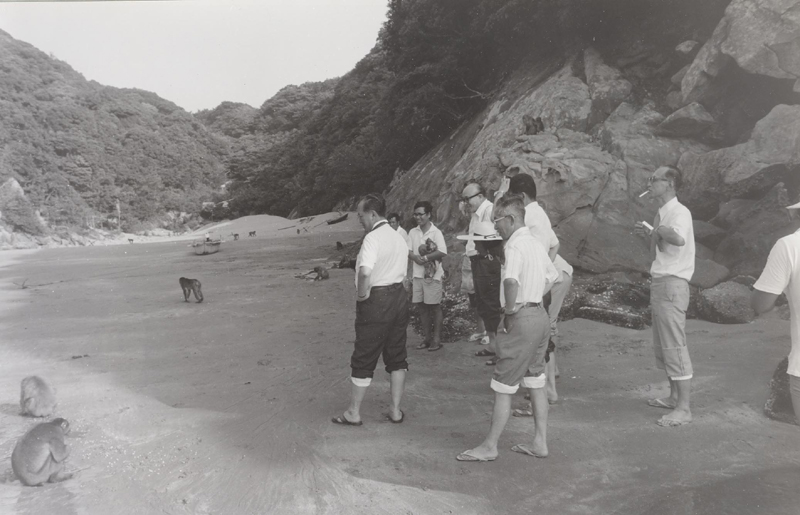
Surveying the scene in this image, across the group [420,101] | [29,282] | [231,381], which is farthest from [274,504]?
[420,101]

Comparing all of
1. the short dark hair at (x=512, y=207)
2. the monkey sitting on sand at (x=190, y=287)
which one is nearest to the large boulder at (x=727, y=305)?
the short dark hair at (x=512, y=207)

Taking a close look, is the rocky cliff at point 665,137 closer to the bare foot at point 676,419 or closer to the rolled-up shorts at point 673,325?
the rolled-up shorts at point 673,325

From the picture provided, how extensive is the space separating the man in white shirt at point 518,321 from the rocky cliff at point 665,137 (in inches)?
180

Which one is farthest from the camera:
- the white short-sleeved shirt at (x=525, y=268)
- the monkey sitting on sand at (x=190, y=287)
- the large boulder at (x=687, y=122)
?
the monkey sitting on sand at (x=190, y=287)

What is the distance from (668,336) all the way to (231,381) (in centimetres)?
396

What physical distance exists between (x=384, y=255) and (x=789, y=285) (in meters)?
2.41

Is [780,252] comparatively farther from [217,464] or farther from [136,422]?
[136,422]

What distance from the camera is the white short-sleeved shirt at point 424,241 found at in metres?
5.83

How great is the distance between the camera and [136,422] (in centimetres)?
414

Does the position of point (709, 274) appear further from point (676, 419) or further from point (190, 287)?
point (190, 287)

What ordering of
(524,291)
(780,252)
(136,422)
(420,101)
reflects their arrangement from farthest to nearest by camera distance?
(420,101) < (136,422) < (524,291) < (780,252)

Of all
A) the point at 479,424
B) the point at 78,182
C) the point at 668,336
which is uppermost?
the point at 78,182

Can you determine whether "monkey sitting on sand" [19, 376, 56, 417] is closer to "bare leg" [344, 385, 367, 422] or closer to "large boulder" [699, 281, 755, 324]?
"bare leg" [344, 385, 367, 422]

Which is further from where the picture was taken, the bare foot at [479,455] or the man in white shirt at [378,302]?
A: the man in white shirt at [378,302]
